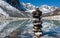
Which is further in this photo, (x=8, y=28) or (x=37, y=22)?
(x=8, y=28)

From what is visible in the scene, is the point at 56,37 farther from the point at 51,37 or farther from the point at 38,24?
the point at 38,24

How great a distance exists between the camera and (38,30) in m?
11.5

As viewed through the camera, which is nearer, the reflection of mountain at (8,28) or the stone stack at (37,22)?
the stone stack at (37,22)

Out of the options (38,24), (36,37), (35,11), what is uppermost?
(35,11)

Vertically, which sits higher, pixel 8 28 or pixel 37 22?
pixel 8 28

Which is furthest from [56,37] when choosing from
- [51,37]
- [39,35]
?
[39,35]

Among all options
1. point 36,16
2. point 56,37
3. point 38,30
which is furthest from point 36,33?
point 56,37

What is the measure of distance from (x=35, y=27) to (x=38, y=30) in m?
0.26

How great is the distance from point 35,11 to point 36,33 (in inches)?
50.3

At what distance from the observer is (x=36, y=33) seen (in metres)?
11.4

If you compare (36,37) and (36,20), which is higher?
(36,20)

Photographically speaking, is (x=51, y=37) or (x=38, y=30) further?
(x=51, y=37)

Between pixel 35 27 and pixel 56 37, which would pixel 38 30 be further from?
pixel 56 37

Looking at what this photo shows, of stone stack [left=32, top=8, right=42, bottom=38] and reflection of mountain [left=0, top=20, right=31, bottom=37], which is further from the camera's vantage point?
reflection of mountain [left=0, top=20, right=31, bottom=37]
